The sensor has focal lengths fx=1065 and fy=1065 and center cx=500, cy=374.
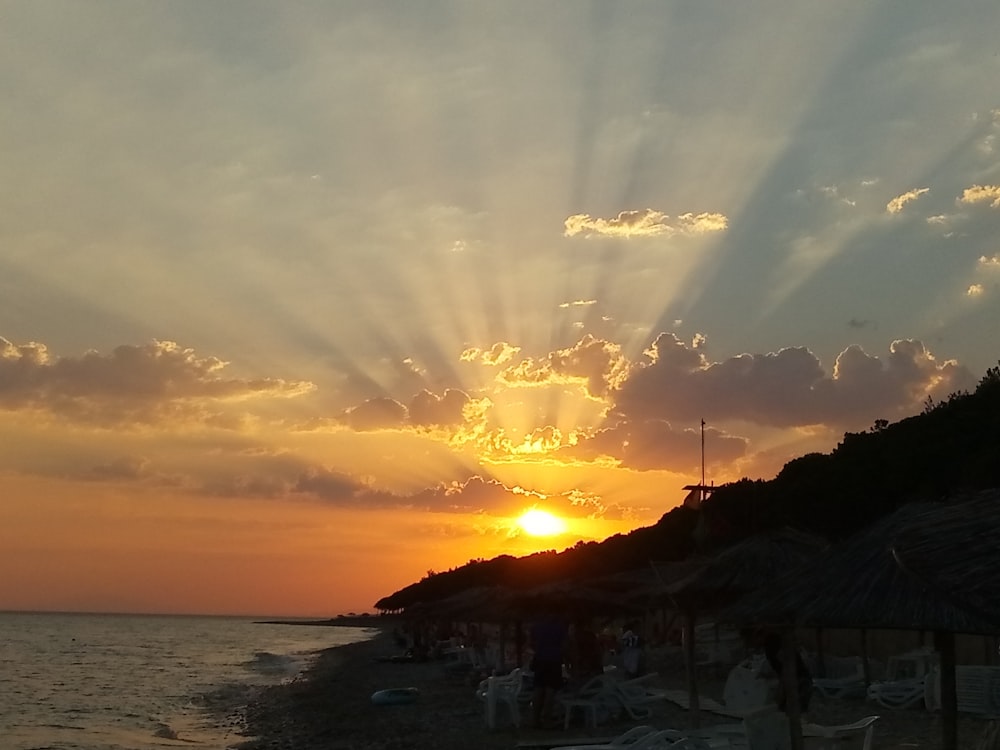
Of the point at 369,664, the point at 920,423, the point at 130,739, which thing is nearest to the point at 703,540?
the point at 130,739

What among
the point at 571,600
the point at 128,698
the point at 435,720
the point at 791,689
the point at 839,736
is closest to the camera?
the point at 791,689

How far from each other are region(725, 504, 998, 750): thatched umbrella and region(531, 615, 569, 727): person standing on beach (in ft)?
24.8

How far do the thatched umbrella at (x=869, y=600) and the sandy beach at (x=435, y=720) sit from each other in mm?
3545

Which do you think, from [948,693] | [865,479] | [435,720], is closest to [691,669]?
[948,693]

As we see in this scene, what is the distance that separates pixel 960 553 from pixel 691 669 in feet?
22.7

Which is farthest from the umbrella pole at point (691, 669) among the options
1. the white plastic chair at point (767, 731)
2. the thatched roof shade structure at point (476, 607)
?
the thatched roof shade structure at point (476, 607)

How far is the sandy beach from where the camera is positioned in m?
14.6

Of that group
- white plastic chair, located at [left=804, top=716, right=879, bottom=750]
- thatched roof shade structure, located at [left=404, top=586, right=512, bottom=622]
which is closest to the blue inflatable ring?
thatched roof shade structure, located at [left=404, top=586, right=512, bottom=622]

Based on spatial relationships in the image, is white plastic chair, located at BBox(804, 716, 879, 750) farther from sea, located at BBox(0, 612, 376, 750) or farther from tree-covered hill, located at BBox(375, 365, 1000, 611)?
tree-covered hill, located at BBox(375, 365, 1000, 611)

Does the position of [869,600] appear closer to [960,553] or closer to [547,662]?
[960,553]

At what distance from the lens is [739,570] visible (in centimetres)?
1246

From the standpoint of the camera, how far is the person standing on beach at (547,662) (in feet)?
50.7

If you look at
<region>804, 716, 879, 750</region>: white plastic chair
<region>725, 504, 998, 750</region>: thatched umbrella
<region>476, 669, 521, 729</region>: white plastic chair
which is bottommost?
<region>476, 669, 521, 729</region>: white plastic chair

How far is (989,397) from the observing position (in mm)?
38219
